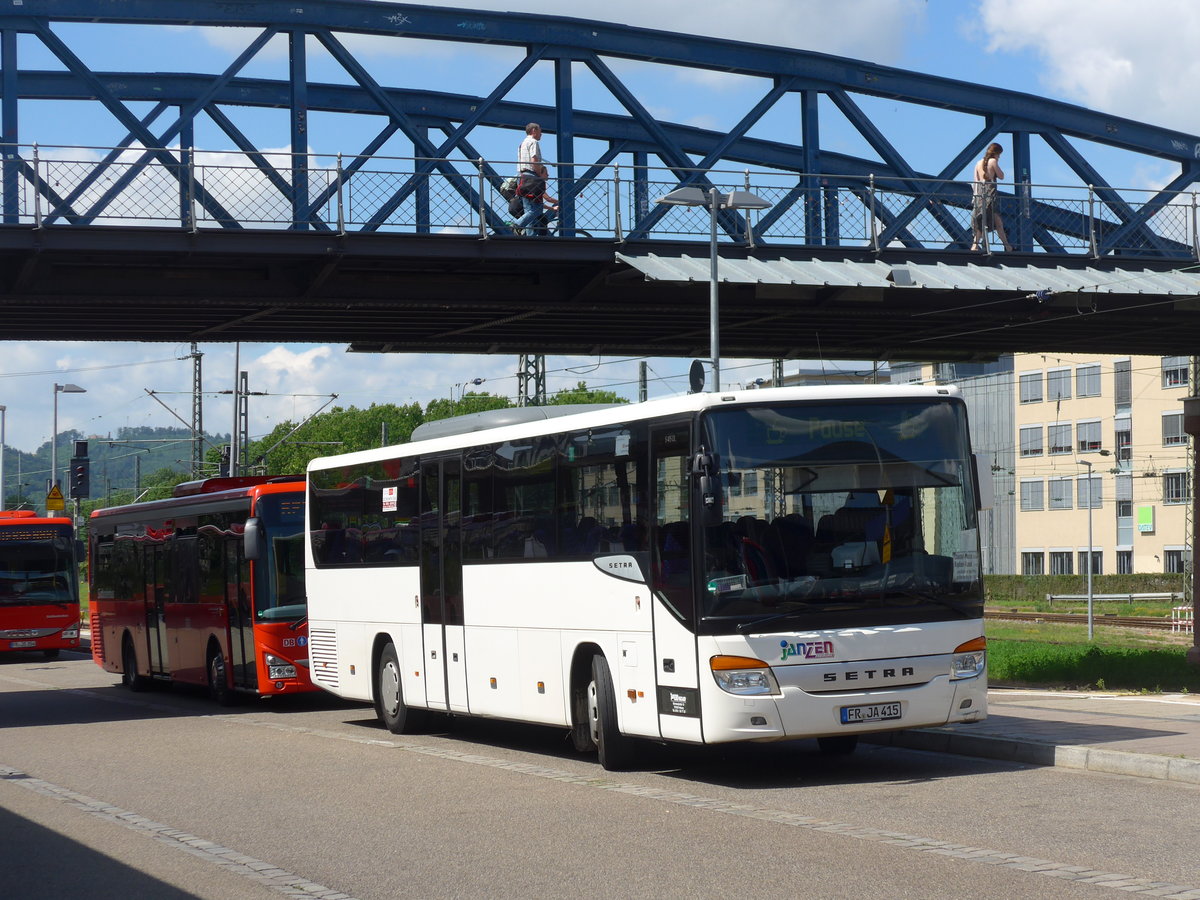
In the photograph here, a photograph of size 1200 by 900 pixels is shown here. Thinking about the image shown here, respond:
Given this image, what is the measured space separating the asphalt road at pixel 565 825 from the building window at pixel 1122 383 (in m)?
67.4

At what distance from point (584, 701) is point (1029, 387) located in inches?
2981

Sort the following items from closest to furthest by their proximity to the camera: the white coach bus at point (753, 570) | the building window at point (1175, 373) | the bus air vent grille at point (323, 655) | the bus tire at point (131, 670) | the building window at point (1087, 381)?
the white coach bus at point (753, 570) < the bus air vent grille at point (323, 655) < the bus tire at point (131, 670) < the building window at point (1175, 373) < the building window at point (1087, 381)

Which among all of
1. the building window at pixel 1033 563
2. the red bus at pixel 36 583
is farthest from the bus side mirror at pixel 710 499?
the building window at pixel 1033 563

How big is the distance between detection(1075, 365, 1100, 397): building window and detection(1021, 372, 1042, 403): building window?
319cm

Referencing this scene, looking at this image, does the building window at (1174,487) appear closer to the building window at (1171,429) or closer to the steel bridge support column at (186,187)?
the building window at (1171,429)

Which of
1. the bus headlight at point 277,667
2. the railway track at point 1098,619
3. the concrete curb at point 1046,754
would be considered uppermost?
the concrete curb at point 1046,754

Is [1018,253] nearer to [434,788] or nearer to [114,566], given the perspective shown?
[434,788]

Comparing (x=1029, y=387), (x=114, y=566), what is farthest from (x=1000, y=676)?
(x=1029, y=387)

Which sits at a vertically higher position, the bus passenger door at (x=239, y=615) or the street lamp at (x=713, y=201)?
the street lamp at (x=713, y=201)

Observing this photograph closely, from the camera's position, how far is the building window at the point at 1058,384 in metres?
83.6

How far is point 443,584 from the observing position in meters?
17.0

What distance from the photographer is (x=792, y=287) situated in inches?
878

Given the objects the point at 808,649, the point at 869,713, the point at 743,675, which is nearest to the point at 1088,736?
the point at 869,713

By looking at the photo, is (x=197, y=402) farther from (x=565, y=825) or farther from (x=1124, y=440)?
(x=565, y=825)
